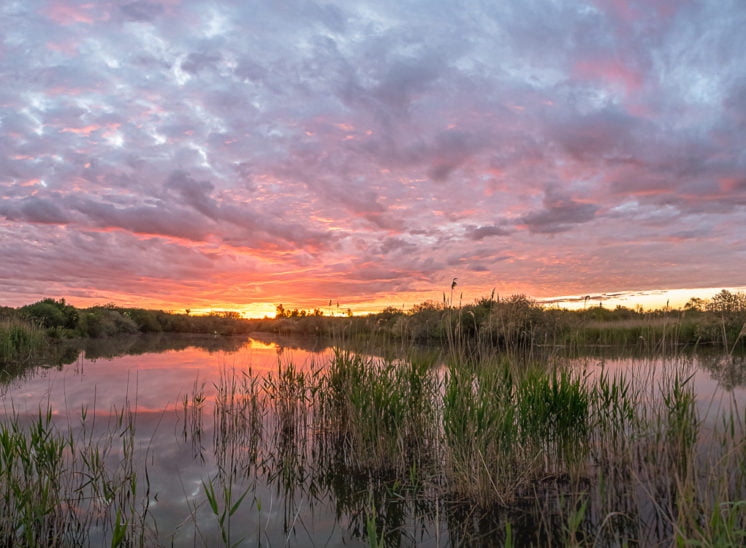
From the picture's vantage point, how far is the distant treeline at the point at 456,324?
7.92 meters

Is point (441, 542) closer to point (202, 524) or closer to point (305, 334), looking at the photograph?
point (202, 524)

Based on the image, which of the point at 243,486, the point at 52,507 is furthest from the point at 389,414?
the point at 52,507

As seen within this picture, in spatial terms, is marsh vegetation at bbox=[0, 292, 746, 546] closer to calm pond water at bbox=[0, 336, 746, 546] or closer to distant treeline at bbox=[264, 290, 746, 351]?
calm pond water at bbox=[0, 336, 746, 546]

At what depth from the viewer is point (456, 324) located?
1330 centimetres

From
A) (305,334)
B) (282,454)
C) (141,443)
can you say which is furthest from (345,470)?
(305,334)

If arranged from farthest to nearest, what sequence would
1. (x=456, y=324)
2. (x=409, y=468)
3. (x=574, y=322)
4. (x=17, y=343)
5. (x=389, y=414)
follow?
(x=17, y=343) < (x=456, y=324) < (x=574, y=322) < (x=389, y=414) < (x=409, y=468)

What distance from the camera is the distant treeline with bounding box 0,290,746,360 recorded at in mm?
7918

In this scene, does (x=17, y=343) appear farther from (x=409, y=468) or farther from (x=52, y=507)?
(x=409, y=468)

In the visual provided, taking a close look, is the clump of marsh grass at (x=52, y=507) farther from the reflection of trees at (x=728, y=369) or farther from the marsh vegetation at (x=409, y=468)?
the reflection of trees at (x=728, y=369)

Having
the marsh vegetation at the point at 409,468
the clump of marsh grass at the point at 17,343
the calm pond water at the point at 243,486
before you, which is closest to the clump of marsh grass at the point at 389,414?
the marsh vegetation at the point at 409,468

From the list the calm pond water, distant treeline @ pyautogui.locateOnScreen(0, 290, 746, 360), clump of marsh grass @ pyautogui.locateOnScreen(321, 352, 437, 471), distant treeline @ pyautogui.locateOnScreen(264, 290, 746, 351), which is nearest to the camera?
the calm pond water

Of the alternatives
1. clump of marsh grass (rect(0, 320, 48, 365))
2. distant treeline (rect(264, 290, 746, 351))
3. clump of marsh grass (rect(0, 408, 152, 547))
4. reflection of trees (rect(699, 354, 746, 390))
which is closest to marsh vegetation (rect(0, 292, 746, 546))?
clump of marsh grass (rect(0, 408, 152, 547))

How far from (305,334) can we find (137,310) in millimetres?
22541

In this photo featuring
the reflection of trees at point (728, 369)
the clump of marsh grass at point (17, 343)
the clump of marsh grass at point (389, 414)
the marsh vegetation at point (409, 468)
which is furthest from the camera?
the clump of marsh grass at point (17, 343)
